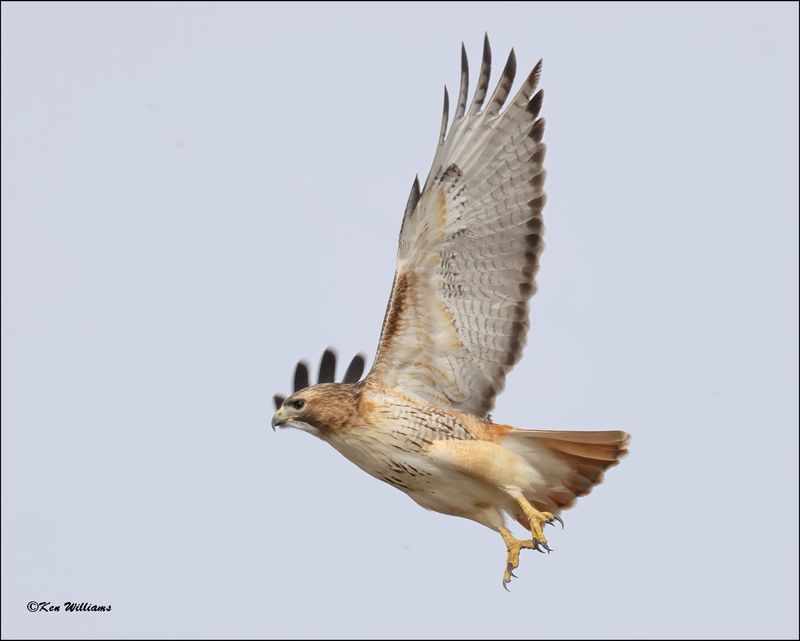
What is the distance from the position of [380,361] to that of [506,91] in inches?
82.7

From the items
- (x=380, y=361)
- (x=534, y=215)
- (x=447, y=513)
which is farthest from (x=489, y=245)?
(x=447, y=513)

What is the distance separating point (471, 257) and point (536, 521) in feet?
6.24

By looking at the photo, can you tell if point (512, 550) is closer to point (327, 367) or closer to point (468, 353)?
point (468, 353)

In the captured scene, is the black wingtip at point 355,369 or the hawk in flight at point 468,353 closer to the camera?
the hawk in flight at point 468,353

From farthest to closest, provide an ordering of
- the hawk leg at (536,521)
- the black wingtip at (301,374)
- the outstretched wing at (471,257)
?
1. the black wingtip at (301,374)
2. the hawk leg at (536,521)
3. the outstretched wing at (471,257)

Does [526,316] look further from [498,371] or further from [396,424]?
[396,424]

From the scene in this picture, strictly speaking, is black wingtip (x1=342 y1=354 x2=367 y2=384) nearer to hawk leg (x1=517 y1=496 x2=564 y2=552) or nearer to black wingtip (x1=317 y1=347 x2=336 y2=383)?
Result: black wingtip (x1=317 y1=347 x2=336 y2=383)

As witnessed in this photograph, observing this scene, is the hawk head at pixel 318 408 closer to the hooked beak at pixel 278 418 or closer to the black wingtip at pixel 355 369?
the hooked beak at pixel 278 418

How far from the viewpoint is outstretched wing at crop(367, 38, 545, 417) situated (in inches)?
473

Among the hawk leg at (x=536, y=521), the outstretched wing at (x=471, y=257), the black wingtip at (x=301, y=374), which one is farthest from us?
the black wingtip at (x=301, y=374)

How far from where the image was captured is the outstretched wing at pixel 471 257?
39.4ft

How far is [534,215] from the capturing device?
1216 cm

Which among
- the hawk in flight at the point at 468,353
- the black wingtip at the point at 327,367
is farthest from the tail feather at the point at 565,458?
the black wingtip at the point at 327,367

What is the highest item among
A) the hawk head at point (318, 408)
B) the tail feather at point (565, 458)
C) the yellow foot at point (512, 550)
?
the hawk head at point (318, 408)
